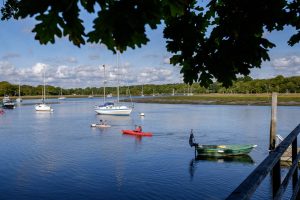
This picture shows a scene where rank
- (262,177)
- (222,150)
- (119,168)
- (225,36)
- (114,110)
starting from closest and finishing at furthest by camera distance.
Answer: (262,177), (225,36), (119,168), (222,150), (114,110)

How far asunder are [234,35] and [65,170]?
29.7 meters

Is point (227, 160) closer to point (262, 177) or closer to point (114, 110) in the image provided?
point (262, 177)

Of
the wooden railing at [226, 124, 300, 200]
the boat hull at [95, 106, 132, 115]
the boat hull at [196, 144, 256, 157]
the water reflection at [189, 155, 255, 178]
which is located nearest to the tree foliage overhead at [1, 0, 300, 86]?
the wooden railing at [226, 124, 300, 200]

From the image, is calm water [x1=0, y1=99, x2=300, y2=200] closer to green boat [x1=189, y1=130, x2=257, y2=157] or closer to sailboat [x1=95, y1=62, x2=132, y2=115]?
green boat [x1=189, y1=130, x2=257, y2=157]

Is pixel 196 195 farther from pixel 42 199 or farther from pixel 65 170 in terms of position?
pixel 65 170

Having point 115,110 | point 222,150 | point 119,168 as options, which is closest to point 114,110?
point 115,110

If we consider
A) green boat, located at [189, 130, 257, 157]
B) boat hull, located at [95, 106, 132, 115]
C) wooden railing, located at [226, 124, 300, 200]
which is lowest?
green boat, located at [189, 130, 257, 157]

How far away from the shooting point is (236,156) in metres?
38.5

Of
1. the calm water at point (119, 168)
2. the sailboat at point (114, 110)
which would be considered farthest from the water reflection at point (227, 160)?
the sailboat at point (114, 110)

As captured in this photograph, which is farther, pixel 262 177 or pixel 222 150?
pixel 222 150

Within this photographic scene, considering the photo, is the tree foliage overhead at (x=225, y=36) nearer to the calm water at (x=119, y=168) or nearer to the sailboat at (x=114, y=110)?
the calm water at (x=119, y=168)

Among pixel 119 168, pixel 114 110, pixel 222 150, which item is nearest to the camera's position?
pixel 119 168

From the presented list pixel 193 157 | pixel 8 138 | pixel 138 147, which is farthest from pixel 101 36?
pixel 8 138

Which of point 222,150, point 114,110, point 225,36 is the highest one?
point 225,36
